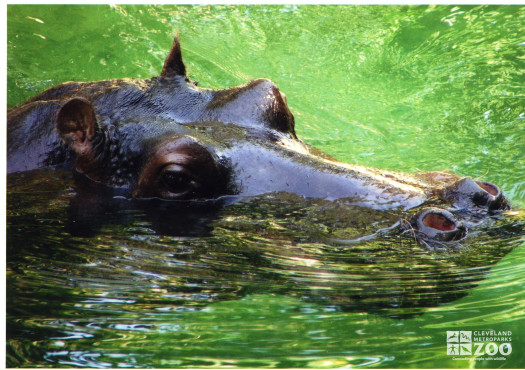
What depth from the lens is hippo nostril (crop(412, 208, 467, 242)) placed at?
404 cm

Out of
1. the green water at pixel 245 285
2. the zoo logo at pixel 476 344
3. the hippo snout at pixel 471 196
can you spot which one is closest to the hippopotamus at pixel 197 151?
the hippo snout at pixel 471 196

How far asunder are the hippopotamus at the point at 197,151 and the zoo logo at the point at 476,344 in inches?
24.5

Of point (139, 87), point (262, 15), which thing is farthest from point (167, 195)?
point (262, 15)

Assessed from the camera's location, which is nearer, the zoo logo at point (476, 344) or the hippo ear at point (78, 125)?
the zoo logo at point (476, 344)

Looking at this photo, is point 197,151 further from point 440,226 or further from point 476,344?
point 476,344

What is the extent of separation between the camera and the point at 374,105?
884 cm

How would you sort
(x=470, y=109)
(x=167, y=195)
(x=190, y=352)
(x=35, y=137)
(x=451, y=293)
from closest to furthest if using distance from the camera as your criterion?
(x=190, y=352) → (x=451, y=293) → (x=167, y=195) → (x=35, y=137) → (x=470, y=109)

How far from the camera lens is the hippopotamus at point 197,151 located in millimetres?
4520

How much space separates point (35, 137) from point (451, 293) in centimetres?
330

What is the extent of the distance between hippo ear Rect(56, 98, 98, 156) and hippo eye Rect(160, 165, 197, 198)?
2.20ft

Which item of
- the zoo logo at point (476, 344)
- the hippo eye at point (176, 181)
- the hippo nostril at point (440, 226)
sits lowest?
the zoo logo at point (476, 344)

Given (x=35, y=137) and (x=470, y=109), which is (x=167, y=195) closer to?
(x=35, y=137)

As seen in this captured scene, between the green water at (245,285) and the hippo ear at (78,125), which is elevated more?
the hippo ear at (78,125)

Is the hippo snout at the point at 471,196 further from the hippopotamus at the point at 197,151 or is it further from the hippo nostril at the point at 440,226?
the hippo nostril at the point at 440,226
